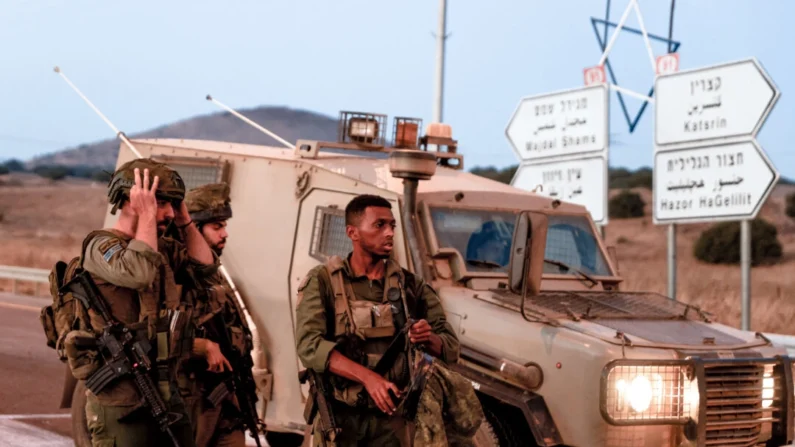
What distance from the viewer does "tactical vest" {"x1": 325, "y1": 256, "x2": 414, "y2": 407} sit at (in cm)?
480

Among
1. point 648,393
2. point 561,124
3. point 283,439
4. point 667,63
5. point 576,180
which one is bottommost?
point 283,439

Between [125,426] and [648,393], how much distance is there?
2.62 metres

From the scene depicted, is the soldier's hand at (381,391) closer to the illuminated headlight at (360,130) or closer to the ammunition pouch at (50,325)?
the ammunition pouch at (50,325)

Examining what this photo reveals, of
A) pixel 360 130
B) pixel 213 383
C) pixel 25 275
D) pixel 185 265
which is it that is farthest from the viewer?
pixel 25 275

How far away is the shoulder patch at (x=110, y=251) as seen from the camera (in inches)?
179

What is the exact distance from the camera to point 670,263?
13.3 m

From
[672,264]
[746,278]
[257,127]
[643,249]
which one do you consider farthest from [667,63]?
[643,249]

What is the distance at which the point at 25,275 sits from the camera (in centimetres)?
2152

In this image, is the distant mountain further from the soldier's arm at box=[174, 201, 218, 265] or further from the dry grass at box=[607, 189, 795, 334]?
the soldier's arm at box=[174, 201, 218, 265]

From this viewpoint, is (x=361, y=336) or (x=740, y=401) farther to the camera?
(x=740, y=401)

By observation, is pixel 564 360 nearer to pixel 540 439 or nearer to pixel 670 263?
pixel 540 439

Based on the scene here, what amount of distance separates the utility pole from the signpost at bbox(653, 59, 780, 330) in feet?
14.4

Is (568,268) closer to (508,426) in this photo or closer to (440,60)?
(508,426)

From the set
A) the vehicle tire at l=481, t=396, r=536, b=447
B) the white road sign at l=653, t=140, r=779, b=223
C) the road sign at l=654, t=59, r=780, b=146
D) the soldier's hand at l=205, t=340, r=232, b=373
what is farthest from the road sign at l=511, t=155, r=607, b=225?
the soldier's hand at l=205, t=340, r=232, b=373
